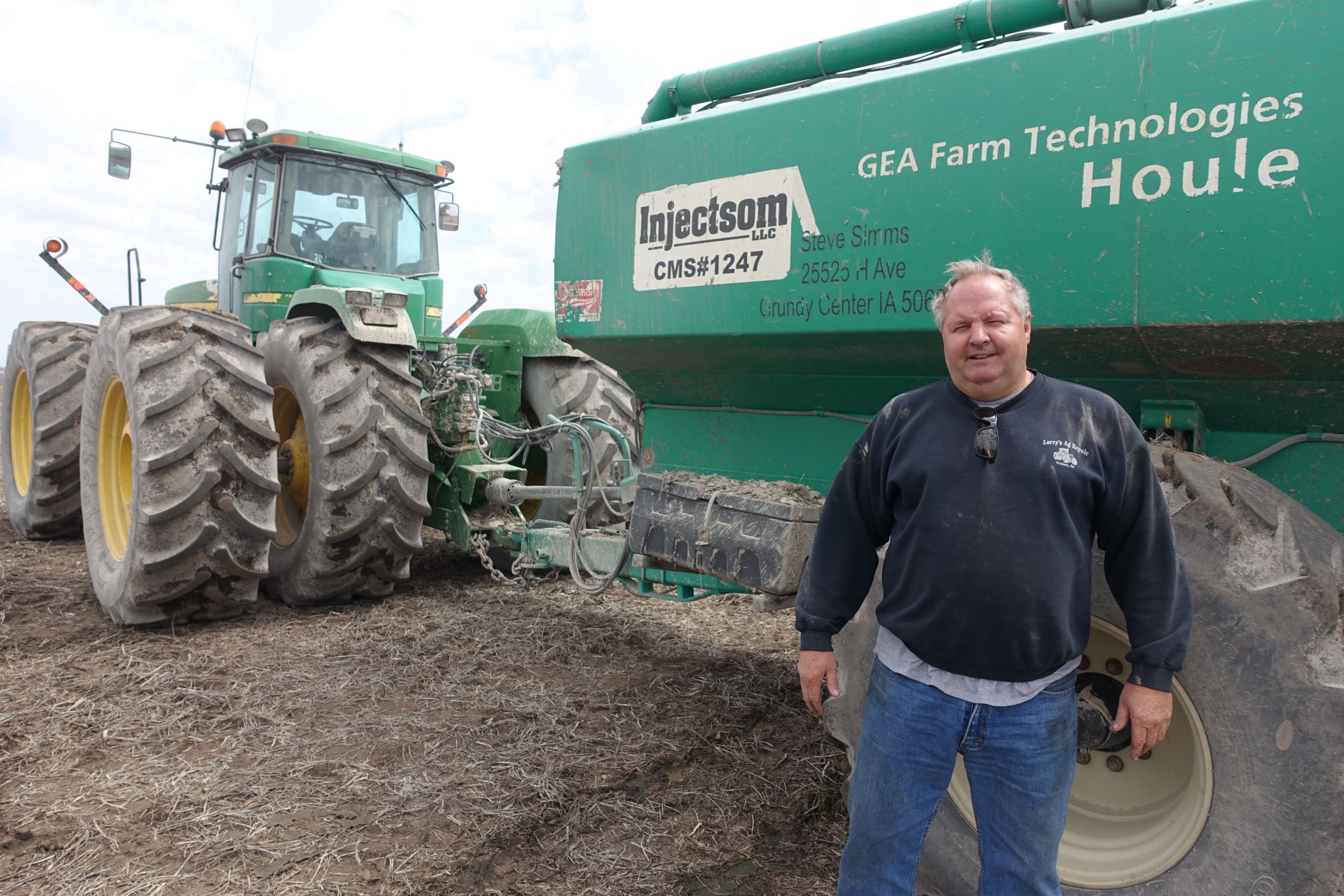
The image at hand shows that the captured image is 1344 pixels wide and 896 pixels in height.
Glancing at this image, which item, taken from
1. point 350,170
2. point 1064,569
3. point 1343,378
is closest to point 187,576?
point 350,170

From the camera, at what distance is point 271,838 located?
272cm

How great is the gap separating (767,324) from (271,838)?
2108 millimetres

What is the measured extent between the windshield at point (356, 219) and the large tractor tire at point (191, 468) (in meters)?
1.65

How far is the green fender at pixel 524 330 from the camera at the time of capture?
611cm

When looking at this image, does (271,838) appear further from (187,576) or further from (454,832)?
(187,576)

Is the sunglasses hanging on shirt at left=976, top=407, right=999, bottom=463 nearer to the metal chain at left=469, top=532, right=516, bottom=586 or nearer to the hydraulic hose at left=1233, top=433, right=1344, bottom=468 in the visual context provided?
the hydraulic hose at left=1233, top=433, right=1344, bottom=468

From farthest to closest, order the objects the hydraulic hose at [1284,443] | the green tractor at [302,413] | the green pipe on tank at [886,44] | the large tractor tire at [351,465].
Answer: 1. the large tractor tire at [351,465]
2. the green tractor at [302,413]
3. the green pipe on tank at [886,44]
4. the hydraulic hose at [1284,443]

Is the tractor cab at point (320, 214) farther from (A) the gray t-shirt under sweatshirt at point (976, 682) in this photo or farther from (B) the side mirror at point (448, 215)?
(A) the gray t-shirt under sweatshirt at point (976, 682)

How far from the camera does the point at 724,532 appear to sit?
317cm

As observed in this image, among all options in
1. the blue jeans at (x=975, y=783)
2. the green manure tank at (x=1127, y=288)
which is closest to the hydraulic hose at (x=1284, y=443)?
the green manure tank at (x=1127, y=288)

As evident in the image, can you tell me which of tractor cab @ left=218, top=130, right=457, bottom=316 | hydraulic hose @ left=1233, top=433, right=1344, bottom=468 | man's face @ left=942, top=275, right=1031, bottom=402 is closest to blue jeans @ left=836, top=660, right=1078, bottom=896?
man's face @ left=942, top=275, right=1031, bottom=402

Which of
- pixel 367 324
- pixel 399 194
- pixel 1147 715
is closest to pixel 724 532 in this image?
pixel 1147 715

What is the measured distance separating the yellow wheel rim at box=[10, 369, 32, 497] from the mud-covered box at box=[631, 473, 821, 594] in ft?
18.3

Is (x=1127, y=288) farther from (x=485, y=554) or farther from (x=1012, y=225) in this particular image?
(x=485, y=554)
